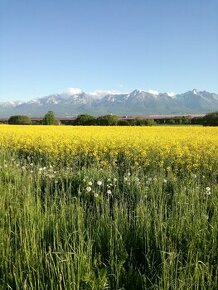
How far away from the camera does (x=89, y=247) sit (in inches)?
175

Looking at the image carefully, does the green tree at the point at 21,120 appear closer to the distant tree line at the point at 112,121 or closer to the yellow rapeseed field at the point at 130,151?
the distant tree line at the point at 112,121

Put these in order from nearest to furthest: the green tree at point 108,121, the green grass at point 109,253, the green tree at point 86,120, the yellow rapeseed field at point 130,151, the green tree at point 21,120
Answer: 1. the green grass at point 109,253
2. the yellow rapeseed field at point 130,151
3. the green tree at point 108,121
4. the green tree at point 86,120
5. the green tree at point 21,120

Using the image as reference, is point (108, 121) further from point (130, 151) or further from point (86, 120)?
point (130, 151)

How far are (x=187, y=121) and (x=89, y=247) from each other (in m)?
48.0

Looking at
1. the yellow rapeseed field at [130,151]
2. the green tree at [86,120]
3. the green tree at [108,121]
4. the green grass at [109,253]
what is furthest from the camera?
the green tree at [86,120]

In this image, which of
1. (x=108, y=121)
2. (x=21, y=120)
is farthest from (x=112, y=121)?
(x=21, y=120)

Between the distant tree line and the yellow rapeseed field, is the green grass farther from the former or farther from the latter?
the distant tree line

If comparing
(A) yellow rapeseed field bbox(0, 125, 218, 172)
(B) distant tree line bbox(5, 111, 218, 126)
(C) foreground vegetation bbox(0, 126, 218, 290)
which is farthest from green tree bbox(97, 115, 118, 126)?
(C) foreground vegetation bbox(0, 126, 218, 290)

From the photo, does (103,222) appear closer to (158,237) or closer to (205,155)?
(158,237)

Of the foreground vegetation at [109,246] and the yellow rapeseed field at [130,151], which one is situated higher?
the yellow rapeseed field at [130,151]

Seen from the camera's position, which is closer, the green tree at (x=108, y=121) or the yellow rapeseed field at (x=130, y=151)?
the yellow rapeseed field at (x=130, y=151)

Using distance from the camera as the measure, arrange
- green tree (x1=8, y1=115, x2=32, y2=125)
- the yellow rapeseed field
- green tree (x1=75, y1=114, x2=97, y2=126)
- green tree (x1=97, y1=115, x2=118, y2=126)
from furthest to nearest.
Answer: green tree (x1=8, y1=115, x2=32, y2=125), green tree (x1=75, y1=114, x2=97, y2=126), green tree (x1=97, y1=115, x2=118, y2=126), the yellow rapeseed field

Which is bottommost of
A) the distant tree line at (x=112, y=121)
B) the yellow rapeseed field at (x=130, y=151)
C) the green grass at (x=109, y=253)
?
the green grass at (x=109, y=253)

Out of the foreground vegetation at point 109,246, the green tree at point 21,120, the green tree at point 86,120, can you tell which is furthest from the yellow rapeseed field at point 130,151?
the green tree at point 21,120
